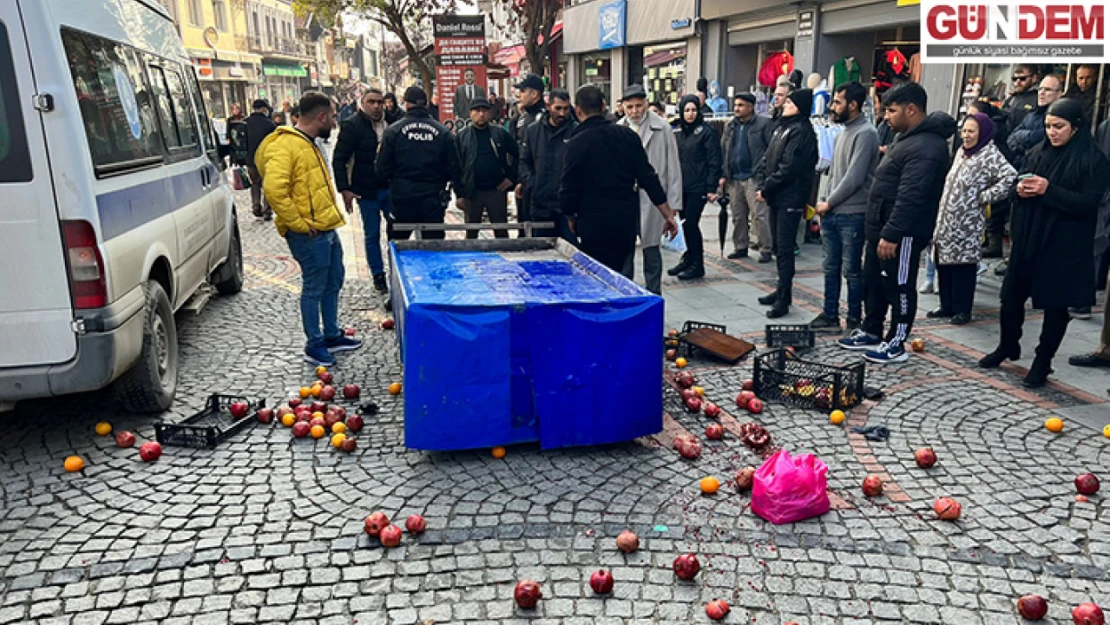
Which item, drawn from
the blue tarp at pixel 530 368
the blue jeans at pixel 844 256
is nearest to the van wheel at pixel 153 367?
the blue tarp at pixel 530 368

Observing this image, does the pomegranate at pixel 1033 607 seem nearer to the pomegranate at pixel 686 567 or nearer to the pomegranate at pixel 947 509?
the pomegranate at pixel 947 509

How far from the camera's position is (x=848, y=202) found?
22.4 ft

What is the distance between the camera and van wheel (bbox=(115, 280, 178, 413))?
5.14 meters

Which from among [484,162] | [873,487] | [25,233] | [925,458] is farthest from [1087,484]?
[484,162]

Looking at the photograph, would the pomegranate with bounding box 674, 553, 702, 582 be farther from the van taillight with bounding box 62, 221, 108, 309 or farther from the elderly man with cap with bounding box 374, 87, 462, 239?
the elderly man with cap with bounding box 374, 87, 462, 239

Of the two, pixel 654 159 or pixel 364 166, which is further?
pixel 364 166

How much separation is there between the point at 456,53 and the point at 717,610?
799 inches

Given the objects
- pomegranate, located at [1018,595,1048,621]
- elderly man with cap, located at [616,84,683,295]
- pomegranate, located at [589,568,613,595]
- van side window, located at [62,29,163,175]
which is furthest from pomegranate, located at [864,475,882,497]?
van side window, located at [62,29,163,175]

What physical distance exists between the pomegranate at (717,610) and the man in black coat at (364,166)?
5.74 metres

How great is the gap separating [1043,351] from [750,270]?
424cm

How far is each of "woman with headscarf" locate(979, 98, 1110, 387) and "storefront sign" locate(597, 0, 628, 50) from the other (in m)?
21.5

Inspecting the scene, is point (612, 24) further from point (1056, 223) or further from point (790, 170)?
point (1056, 223)

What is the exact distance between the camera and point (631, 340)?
455cm

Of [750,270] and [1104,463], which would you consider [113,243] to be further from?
[750,270]
